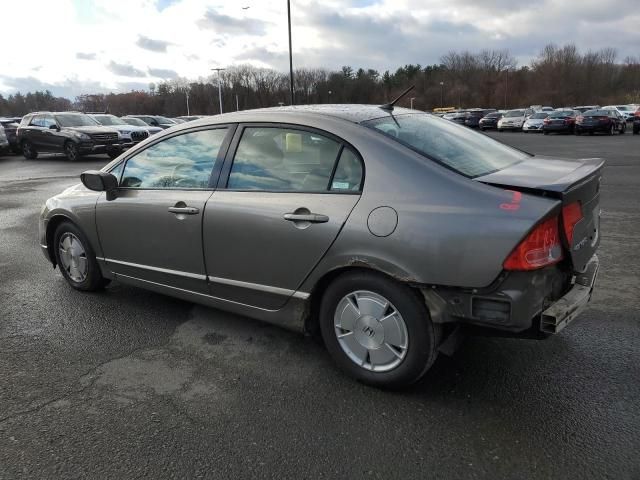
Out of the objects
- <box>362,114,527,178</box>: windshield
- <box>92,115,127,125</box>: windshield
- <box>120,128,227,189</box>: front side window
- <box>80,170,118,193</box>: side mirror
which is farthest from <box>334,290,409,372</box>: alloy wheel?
<box>92,115,127,125</box>: windshield

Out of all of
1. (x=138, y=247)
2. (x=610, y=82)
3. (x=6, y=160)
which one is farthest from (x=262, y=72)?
(x=138, y=247)

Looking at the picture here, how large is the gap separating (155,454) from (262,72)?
115 m

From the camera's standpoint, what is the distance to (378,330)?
114 inches

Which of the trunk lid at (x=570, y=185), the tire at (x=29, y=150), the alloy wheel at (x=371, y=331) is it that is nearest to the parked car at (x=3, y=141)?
the tire at (x=29, y=150)

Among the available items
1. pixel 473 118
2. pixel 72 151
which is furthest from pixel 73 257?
pixel 473 118

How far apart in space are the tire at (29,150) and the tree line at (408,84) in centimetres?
7195

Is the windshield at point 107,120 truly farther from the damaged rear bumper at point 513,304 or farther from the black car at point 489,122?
the black car at point 489,122

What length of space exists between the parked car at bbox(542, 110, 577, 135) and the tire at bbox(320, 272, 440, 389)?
3234cm

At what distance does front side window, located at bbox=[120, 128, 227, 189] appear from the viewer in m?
3.67

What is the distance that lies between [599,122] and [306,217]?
30549 millimetres

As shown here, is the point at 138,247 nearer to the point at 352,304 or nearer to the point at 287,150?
the point at 287,150

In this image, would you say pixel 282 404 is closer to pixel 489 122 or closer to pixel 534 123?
pixel 534 123

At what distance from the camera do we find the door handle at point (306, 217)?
298cm

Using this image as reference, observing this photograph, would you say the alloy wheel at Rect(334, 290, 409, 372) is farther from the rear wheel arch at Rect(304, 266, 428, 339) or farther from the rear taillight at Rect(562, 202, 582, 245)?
the rear taillight at Rect(562, 202, 582, 245)
